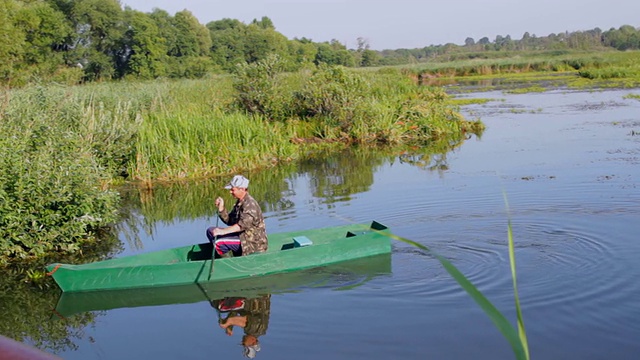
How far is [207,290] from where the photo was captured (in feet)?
29.8

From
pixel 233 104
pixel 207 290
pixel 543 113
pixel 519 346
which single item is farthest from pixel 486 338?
pixel 543 113

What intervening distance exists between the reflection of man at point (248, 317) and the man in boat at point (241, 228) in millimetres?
797

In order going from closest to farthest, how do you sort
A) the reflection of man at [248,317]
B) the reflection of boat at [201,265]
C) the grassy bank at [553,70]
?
1. the reflection of man at [248,317]
2. the reflection of boat at [201,265]
3. the grassy bank at [553,70]

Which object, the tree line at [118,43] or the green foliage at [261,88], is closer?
the green foliage at [261,88]

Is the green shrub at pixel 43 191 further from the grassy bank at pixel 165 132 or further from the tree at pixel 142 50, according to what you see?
the tree at pixel 142 50

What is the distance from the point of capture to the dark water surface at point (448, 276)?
7059mm

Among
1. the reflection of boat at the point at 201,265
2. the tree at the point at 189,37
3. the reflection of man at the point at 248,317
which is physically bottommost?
the reflection of man at the point at 248,317

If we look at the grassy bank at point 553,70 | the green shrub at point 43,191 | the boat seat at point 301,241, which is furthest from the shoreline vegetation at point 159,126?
the boat seat at point 301,241

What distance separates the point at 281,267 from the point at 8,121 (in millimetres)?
5761

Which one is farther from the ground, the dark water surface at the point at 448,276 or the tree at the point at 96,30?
the tree at the point at 96,30

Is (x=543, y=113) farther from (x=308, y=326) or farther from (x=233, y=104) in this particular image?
(x=308, y=326)

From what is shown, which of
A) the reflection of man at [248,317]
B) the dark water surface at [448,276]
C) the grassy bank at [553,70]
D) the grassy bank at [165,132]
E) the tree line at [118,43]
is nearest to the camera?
the dark water surface at [448,276]

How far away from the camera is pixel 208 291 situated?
906 cm

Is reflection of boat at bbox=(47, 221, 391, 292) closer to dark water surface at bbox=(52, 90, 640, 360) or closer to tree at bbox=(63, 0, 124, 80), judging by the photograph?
dark water surface at bbox=(52, 90, 640, 360)
